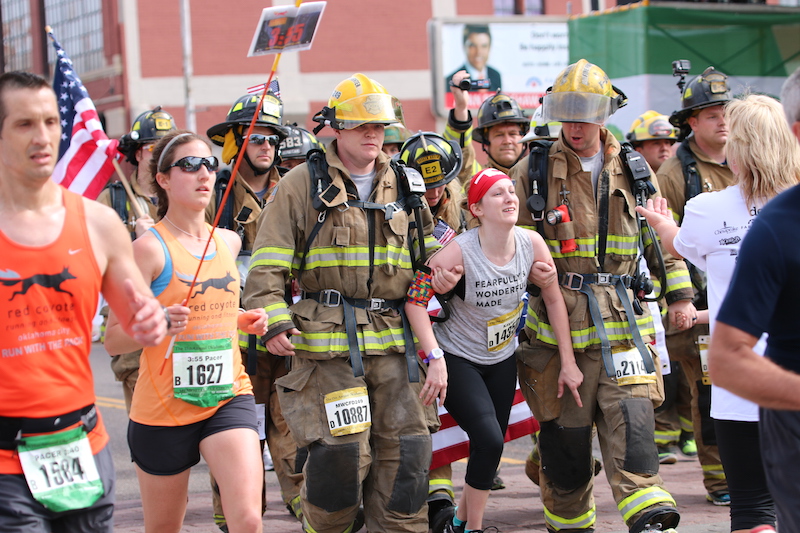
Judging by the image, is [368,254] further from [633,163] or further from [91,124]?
[91,124]

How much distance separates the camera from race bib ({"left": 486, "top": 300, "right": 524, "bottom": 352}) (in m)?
5.46

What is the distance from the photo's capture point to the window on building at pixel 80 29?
30.3 meters

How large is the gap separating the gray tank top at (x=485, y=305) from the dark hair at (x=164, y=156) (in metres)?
1.61

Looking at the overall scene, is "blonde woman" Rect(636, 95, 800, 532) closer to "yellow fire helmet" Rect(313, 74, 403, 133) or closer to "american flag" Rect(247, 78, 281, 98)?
"yellow fire helmet" Rect(313, 74, 403, 133)

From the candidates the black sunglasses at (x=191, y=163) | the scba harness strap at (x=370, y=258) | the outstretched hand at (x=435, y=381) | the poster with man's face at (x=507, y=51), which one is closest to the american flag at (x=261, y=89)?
the scba harness strap at (x=370, y=258)

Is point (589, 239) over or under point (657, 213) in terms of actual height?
under

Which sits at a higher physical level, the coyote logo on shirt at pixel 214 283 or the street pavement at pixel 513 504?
the coyote logo on shirt at pixel 214 283

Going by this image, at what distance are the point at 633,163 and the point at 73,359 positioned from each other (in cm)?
357

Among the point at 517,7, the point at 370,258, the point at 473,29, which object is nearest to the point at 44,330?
the point at 370,258

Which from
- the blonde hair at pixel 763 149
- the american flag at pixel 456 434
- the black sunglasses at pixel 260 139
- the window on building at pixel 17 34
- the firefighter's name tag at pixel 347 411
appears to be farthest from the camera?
the window on building at pixel 17 34

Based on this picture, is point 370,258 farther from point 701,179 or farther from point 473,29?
point 473,29

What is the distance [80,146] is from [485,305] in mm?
2813

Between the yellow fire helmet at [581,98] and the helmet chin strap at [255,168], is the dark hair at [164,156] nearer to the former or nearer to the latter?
the helmet chin strap at [255,168]

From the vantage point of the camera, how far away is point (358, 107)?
523cm
